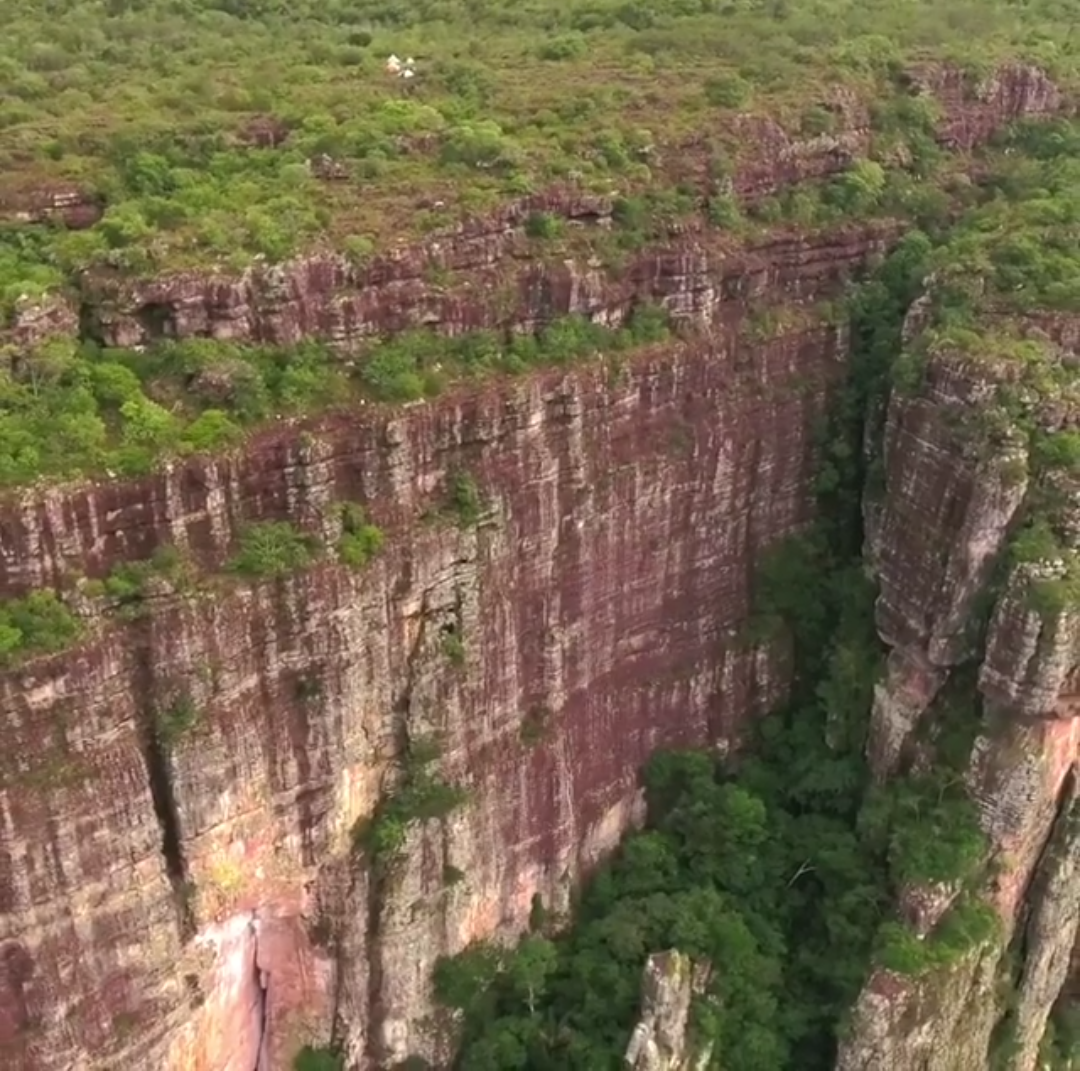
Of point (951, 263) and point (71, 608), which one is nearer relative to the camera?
point (71, 608)

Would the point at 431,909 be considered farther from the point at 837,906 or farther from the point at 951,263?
the point at 951,263

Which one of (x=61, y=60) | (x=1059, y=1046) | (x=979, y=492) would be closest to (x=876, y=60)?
(x=979, y=492)

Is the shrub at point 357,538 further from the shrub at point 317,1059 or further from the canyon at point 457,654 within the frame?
the shrub at point 317,1059

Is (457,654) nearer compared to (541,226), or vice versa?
(457,654)

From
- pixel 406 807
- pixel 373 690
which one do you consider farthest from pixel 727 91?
→ pixel 406 807

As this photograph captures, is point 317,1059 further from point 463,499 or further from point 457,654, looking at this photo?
point 463,499

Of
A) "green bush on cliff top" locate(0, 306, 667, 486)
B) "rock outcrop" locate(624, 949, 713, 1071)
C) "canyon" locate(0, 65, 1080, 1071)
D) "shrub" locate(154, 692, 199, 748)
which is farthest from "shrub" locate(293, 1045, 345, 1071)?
"green bush on cliff top" locate(0, 306, 667, 486)

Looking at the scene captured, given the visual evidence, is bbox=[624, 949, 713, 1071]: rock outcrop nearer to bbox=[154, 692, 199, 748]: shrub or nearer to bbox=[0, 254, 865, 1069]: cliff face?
bbox=[0, 254, 865, 1069]: cliff face
